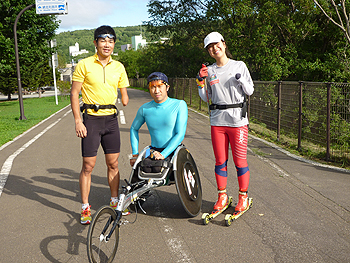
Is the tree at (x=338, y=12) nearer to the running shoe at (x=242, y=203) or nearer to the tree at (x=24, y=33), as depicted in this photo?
the running shoe at (x=242, y=203)

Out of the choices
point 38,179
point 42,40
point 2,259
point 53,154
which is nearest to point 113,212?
point 2,259

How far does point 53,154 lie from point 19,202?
3.23 m

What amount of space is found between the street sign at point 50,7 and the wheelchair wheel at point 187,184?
16.0 m

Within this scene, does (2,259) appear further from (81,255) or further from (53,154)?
(53,154)

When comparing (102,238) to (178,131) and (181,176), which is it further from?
(178,131)

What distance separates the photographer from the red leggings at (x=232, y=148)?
169 inches

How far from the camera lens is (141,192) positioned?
3.99 metres

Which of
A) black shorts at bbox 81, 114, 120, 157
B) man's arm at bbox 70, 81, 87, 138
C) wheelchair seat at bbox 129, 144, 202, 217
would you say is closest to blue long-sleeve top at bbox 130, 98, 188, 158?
wheelchair seat at bbox 129, 144, 202, 217

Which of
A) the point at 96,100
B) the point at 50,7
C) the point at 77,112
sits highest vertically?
the point at 50,7

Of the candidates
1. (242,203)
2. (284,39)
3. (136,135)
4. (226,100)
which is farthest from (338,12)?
(136,135)

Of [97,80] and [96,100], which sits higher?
[97,80]

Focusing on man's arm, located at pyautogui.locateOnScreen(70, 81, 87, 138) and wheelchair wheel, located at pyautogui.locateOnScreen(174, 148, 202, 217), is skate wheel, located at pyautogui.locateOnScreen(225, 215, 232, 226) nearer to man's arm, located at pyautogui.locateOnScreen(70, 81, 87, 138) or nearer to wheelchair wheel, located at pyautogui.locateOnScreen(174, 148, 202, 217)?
wheelchair wheel, located at pyautogui.locateOnScreen(174, 148, 202, 217)

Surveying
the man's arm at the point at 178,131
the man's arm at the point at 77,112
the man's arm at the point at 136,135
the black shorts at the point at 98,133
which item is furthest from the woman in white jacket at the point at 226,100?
the man's arm at the point at 77,112

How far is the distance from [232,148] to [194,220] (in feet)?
3.18
